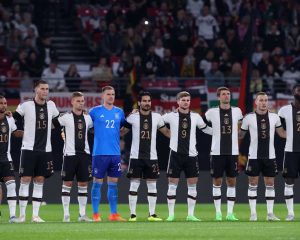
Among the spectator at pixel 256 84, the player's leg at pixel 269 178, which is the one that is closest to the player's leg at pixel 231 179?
the player's leg at pixel 269 178

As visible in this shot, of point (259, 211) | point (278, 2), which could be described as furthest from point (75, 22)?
point (259, 211)

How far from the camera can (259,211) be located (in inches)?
1052

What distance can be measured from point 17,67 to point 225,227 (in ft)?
42.6

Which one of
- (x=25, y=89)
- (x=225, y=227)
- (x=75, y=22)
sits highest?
(x=75, y=22)

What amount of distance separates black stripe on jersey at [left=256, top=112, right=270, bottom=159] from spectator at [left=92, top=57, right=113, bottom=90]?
8.96m

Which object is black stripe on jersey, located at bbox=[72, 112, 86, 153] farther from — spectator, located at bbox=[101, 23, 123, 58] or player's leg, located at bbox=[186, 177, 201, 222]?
spectator, located at bbox=[101, 23, 123, 58]

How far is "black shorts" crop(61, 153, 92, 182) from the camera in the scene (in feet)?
75.1

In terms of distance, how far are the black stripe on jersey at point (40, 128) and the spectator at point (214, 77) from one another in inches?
373

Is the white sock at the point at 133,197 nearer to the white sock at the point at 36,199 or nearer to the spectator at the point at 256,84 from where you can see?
the white sock at the point at 36,199

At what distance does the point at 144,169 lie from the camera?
23.3 meters

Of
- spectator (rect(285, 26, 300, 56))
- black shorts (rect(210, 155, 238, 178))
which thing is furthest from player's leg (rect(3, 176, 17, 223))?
spectator (rect(285, 26, 300, 56))

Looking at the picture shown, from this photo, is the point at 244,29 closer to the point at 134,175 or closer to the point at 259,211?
the point at 259,211

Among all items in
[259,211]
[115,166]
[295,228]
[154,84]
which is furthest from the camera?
[154,84]

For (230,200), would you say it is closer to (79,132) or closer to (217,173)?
(217,173)
